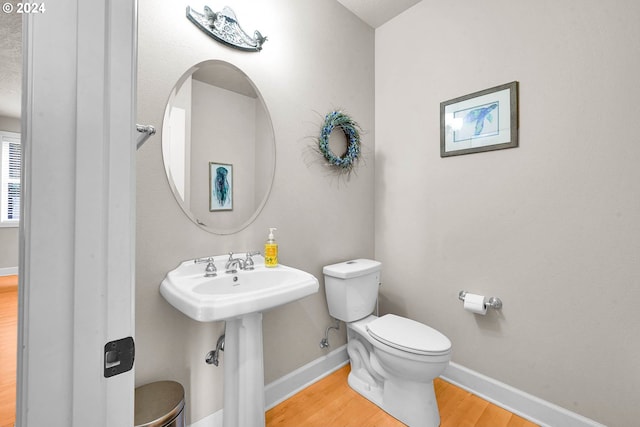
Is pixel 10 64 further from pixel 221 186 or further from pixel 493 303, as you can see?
pixel 493 303

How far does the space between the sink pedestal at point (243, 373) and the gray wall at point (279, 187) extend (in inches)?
9.7

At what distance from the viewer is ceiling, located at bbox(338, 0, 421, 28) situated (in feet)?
6.46

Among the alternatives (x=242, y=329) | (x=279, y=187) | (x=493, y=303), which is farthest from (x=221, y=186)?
(x=493, y=303)

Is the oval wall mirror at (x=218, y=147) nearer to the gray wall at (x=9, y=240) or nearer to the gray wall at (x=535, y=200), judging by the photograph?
the gray wall at (x=9, y=240)

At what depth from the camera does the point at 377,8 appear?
2.03 metres

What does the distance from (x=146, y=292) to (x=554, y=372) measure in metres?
2.07

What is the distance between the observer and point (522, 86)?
5.08 feet

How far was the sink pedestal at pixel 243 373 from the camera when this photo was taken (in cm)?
116

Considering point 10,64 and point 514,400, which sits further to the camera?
point 514,400

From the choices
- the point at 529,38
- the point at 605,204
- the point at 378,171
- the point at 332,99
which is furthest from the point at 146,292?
the point at 529,38

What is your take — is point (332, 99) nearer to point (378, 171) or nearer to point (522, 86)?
point (378, 171)

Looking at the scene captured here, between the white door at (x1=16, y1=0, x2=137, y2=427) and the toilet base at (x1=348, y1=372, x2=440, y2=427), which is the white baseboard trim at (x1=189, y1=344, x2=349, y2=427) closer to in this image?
the toilet base at (x1=348, y1=372, x2=440, y2=427)

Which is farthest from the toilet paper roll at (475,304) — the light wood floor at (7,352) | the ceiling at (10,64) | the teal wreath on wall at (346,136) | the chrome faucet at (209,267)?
the ceiling at (10,64)

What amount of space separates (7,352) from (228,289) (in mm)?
801
